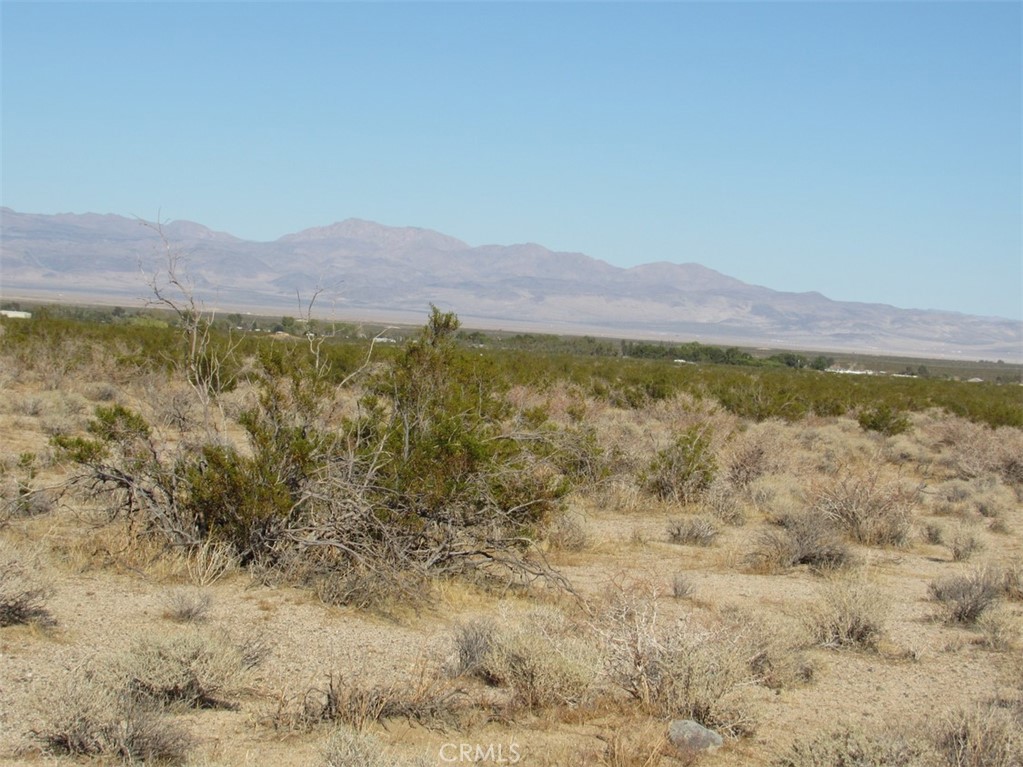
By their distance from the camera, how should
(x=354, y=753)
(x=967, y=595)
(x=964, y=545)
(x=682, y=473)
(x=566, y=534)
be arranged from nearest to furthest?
1. (x=354, y=753)
2. (x=967, y=595)
3. (x=566, y=534)
4. (x=964, y=545)
5. (x=682, y=473)

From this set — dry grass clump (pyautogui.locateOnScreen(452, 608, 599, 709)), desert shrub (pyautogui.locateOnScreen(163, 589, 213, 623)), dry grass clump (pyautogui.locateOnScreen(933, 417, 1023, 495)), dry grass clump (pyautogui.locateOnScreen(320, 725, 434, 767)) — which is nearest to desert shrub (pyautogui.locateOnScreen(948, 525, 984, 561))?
dry grass clump (pyautogui.locateOnScreen(933, 417, 1023, 495))

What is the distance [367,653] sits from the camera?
22.6ft

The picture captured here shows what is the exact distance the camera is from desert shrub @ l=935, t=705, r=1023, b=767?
4984 mm

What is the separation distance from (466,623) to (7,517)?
14.8 feet

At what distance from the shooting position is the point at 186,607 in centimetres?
729

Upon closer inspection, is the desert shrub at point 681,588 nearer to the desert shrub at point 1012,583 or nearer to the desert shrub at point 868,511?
the desert shrub at point 1012,583

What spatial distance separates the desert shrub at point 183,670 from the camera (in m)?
5.67

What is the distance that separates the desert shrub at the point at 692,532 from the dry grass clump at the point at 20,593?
23.8ft

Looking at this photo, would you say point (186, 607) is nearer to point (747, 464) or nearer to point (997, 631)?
point (997, 631)

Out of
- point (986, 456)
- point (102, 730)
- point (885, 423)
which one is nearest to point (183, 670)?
point (102, 730)

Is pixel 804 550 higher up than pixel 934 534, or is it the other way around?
pixel 804 550

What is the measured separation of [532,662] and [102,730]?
2.46 meters

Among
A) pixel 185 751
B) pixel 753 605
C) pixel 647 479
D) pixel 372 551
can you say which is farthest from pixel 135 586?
pixel 647 479

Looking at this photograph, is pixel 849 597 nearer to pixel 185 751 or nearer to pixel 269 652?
pixel 269 652
